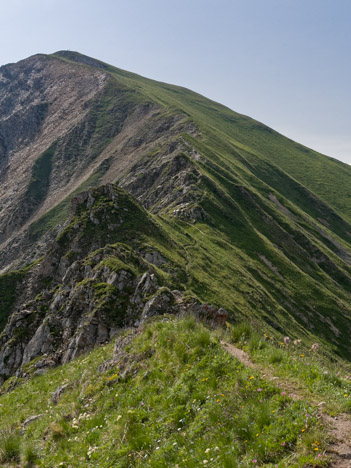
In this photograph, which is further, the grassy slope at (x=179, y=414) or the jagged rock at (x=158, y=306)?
the jagged rock at (x=158, y=306)

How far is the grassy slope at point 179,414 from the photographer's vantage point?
812 centimetres

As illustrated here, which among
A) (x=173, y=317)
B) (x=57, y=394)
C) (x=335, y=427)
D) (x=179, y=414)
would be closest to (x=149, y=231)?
(x=173, y=317)

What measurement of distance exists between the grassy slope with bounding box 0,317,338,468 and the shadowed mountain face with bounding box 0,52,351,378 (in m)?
11.6

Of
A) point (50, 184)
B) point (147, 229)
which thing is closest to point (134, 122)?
point (50, 184)

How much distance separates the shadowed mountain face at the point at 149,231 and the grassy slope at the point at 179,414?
11644 millimetres

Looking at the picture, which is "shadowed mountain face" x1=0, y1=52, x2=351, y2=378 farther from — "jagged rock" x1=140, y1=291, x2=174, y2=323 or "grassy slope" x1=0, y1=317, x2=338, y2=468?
"grassy slope" x1=0, y1=317, x2=338, y2=468

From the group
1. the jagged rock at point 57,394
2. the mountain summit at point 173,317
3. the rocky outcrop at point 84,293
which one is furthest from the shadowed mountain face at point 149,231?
the jagged rock at point 57,394

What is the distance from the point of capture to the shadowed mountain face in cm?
3262

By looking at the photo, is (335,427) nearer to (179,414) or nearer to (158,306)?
(179,414)

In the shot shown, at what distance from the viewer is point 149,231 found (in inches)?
1960

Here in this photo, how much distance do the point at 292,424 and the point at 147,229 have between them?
139ft

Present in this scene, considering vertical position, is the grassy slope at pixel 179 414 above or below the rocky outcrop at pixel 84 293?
above

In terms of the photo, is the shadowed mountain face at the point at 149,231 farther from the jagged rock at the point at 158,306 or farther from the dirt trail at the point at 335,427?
the dirt trail at the point at 335,427

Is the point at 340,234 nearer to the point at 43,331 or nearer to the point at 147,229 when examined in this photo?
the point at 147,229
